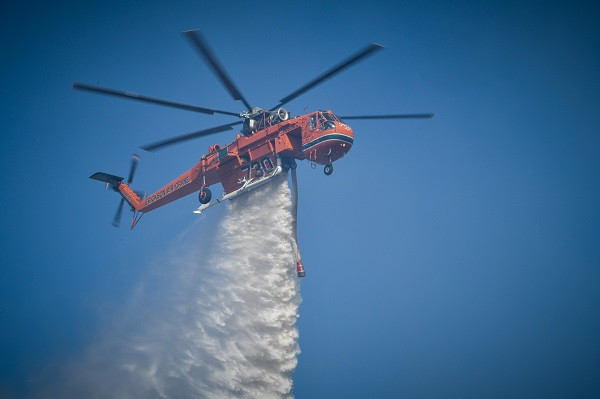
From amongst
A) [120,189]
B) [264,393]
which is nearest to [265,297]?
[264,393]

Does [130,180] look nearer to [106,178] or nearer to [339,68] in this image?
[106,178]

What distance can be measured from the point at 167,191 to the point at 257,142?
8.38 metres

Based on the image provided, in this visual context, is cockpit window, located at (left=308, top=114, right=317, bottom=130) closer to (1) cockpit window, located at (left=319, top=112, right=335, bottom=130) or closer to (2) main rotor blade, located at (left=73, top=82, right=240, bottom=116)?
(1) cockpit window, located at (left=319, top=112, right=335, bottom=130)

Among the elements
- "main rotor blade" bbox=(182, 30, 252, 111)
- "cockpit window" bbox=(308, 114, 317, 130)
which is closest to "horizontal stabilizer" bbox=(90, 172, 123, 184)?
"main rotor blade" bbox=(182, 30, 252, 111)

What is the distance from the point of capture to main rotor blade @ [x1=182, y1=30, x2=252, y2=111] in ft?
32.7

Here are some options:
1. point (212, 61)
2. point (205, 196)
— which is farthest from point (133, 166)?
point (212, 61)

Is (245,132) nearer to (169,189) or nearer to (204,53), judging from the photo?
(204,53)

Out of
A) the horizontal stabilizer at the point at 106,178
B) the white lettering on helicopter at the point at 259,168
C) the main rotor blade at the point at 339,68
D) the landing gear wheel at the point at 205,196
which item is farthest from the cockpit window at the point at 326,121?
the horizontal stabilizer at the point at 106,178

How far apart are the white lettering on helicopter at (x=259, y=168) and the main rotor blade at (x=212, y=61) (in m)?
3.71

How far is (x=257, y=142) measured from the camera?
643 inches

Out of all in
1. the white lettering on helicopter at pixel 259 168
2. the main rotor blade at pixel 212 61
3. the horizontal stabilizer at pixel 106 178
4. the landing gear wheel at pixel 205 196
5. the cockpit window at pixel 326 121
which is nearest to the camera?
the main rotor blade at pixel 212 61

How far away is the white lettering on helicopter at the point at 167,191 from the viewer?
19.8m

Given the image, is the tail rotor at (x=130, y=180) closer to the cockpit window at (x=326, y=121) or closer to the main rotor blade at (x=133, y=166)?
the main rotor blade at (x=133, y=166)

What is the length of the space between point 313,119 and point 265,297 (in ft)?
28.4
